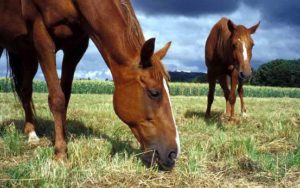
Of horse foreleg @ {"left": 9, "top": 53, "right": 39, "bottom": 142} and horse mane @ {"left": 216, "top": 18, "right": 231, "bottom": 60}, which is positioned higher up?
horse mane @ {"left": 216, "top": 18, "right": 231, "bottom": 60}

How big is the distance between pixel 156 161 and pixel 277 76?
8763 centimetres

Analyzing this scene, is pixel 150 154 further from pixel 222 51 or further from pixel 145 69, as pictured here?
pixel 222 51

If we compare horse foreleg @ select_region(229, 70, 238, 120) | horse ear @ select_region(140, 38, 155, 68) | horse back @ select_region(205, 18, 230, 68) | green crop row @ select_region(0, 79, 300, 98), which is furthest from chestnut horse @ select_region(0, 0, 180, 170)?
green crop row @ select_region(0, 79, 300, 98)

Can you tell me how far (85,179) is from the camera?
3.39m

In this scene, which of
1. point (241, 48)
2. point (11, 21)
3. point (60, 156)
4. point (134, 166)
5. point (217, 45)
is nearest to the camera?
point (134, 166)

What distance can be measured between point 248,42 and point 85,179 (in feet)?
20.8

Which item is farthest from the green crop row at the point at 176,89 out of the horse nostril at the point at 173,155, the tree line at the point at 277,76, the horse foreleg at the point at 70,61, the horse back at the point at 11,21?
the tree line at the point at 277,76

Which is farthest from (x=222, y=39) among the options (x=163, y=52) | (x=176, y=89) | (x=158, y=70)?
(x=176, y=89)

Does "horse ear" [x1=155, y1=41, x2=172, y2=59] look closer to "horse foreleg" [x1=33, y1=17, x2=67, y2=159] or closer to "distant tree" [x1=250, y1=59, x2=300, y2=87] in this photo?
"horse foreleg" [x1=33, y1=17, x2=67, y2=159]

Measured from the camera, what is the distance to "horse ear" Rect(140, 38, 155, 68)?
368 cm

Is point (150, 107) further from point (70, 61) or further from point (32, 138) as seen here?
point (32, 138)

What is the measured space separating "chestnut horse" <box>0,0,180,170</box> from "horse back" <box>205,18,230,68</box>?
5.30m

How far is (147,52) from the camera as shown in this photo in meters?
3.79

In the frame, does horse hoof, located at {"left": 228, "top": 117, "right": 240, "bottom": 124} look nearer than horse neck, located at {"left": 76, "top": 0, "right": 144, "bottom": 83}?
No
